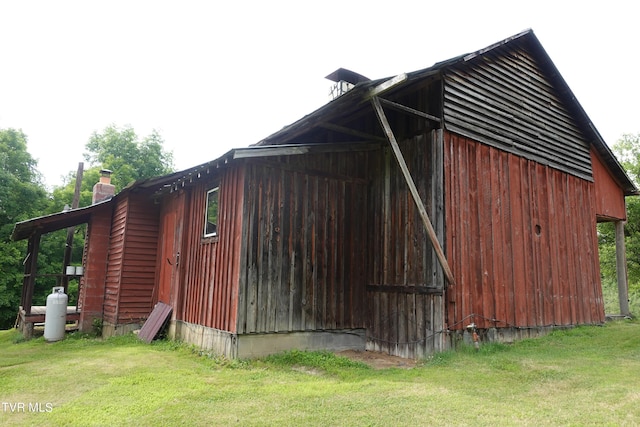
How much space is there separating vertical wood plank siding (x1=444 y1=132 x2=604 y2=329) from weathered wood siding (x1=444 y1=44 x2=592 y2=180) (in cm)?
30

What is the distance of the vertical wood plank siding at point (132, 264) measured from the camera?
11.2 m

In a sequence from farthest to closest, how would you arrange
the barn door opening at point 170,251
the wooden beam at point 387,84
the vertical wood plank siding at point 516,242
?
the barn door opening at point 170,251
the vertical wood plank siding at point 516,242
the wooden beam at point 387,84

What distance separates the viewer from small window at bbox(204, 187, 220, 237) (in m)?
8.88

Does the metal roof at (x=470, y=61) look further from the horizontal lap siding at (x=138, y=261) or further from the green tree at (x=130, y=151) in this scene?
the green tree at (x=130, y=151)

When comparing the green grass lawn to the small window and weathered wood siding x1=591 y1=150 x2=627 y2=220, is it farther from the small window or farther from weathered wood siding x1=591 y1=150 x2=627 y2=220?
weathered wood siding x1=591 y1=150 x2=627 y2=220

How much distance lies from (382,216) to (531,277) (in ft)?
12.0

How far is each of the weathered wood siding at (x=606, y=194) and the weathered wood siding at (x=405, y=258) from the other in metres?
7.07

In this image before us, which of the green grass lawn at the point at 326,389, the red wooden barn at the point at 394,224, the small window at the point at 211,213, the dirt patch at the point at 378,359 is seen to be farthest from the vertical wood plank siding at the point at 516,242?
the small window at the point at 211,213

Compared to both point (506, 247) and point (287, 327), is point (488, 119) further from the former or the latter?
point (287, 327)

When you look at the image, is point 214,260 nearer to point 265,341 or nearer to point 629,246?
point 265,341

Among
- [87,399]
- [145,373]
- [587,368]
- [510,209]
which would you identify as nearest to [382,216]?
[510,209]

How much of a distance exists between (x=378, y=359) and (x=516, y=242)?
4031 mm

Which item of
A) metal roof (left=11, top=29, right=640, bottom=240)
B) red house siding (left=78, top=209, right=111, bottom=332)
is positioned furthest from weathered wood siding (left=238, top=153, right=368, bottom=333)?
red house siding (left=78, top=209, right=111, bottom=332)

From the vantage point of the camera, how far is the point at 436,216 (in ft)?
25.8
